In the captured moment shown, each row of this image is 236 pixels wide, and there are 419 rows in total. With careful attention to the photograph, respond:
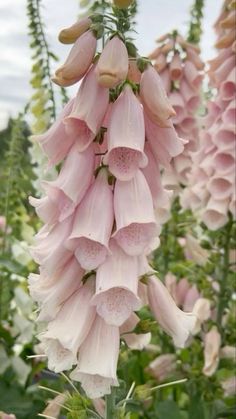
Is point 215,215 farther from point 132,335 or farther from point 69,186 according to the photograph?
point 69,186

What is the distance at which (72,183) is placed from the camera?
1261mm

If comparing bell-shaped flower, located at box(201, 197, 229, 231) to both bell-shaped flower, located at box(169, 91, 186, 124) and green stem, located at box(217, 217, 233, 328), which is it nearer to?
green stem, located at box(217, 217, 233, 328)

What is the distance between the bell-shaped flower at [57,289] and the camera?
4.27 feet

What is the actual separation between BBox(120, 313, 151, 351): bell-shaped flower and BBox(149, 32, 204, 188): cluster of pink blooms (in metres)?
1.38

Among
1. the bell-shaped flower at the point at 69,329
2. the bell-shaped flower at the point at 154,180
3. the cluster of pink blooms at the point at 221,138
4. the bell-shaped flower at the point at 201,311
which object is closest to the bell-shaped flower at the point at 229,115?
the cluster of pink blooms at the point at 221,138

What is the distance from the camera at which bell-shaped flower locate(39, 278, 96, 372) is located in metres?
1.26

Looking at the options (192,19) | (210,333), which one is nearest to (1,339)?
(210,333)

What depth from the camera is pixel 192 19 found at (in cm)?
293

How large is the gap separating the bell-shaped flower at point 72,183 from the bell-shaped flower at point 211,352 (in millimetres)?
1158

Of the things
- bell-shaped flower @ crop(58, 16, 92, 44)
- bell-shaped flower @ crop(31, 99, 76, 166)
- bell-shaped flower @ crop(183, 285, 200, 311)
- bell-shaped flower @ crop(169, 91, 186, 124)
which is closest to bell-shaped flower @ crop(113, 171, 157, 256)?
bell-shaped flower @ crop(31, 99, 76, 166)

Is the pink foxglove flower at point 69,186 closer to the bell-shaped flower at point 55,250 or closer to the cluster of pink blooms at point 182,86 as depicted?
the bell-shaped flower at point 55,250

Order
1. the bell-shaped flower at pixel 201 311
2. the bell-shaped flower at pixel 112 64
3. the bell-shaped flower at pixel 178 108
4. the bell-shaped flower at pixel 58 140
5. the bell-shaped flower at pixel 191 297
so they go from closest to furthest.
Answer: the bell-shaped flower at pixel 112 64 → the bell-shaped flower at pixel 58 140 → the bell-shaped flower at pixel 201 311 → the bell-shaped flower at pixel 191 297 → the bell-shaped flower at pixel 178 108

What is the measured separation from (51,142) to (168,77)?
1535 millimetres

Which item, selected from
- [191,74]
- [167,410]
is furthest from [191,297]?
[191,74]
